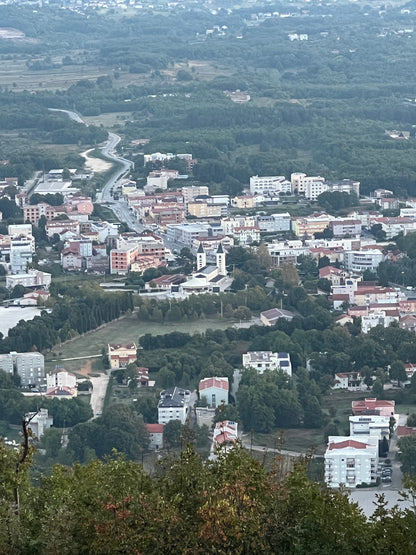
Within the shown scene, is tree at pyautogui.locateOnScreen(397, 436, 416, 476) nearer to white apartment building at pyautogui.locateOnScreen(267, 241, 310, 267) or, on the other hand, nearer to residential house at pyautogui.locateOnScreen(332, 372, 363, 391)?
residential house at pyautogui.locateOnScreen(332, 372, 363, 391)

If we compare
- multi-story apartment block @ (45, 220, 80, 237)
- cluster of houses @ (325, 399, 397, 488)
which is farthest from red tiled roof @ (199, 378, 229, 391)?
multi-story apartment block @ (45, 220, 80, 237)

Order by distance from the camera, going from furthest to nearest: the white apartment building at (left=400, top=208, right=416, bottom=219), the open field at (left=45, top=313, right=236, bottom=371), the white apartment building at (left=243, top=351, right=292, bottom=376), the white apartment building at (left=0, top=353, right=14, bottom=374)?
the white apartment building at (left=400, top=208, right=416, bottom=219), the open field at (left=45, top=313, right=236, bottom=371), the white apartment building at (left=0, top=353, right=14, bottom=374), the white apartment building at (left=243, top=351, right=292, bottom=376)

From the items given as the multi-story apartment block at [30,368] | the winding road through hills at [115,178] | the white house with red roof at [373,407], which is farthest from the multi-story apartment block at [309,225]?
the white house with red roof at [373,407]

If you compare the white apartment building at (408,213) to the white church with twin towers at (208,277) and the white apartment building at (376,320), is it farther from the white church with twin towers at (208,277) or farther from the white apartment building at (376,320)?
the white apartment building at (376,320)

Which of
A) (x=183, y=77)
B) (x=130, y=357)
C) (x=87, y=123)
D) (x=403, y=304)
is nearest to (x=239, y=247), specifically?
(x=403, y=304)

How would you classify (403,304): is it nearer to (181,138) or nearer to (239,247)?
(239,247)

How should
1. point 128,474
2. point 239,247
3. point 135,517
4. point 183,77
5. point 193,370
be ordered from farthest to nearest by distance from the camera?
point 183,77 → point 239,247 → point 193,370 → point 128,474 → point 135,517
